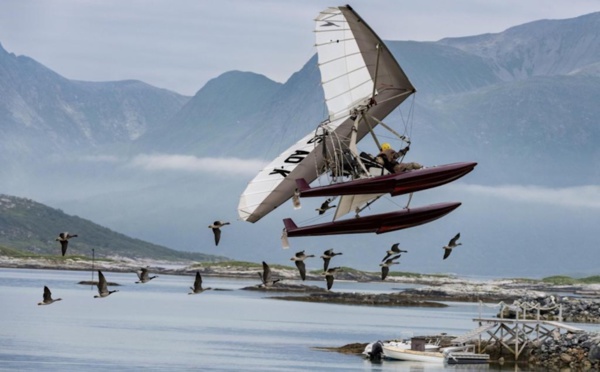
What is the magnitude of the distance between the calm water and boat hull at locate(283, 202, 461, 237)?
3629 cm

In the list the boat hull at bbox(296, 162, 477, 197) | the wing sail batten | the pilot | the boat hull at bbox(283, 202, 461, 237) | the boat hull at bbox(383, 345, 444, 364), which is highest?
the wing sail batten

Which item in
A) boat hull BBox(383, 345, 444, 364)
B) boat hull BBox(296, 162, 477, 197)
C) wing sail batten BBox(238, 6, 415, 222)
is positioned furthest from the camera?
boat hull BBox(383, 345, 444, 364)

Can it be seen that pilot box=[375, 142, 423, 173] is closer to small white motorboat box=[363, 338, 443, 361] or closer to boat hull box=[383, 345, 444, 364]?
boat hull box=[383, 345, 444, 364]

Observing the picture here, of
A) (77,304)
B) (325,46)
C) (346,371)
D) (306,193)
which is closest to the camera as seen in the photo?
(306,193)

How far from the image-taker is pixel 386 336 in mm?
139375

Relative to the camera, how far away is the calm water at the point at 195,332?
10888cm

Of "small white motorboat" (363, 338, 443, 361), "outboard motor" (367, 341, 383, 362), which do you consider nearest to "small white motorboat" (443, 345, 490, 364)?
"small white motorboat" (363, 338, 443, 361)

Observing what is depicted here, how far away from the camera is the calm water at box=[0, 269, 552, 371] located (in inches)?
4286

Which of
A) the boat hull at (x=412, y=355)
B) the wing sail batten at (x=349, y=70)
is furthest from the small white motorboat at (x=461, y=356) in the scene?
the wing sail batten at (x=349, y=70)

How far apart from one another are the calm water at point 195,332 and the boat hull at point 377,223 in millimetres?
36286

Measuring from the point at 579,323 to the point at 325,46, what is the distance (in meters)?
97.3

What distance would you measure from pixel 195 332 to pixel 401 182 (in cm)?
7827

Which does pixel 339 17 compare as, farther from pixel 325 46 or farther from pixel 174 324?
pixel 174 324

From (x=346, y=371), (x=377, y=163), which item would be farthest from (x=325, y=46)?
(x=346, y=371)
